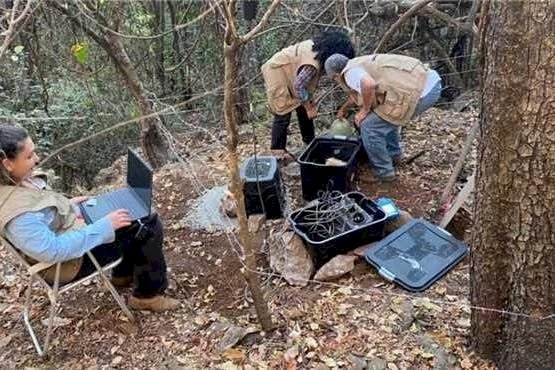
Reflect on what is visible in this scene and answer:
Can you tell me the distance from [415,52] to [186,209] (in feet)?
14.7

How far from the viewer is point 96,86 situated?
6.96m

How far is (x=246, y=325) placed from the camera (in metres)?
2.67

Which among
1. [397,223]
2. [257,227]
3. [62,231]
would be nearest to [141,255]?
[62,231]

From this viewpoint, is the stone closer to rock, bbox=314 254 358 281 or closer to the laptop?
rock, bbox=314 254 358 281

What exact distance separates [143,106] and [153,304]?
218 cm

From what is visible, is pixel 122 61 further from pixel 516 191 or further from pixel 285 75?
pixel 516 191

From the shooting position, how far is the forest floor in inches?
96.3

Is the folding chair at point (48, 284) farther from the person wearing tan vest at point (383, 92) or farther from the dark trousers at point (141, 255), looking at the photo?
the person wearing tan vest at point (383, 92)

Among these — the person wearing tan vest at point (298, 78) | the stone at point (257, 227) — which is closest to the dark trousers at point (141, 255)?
the stone at point (257, 227)

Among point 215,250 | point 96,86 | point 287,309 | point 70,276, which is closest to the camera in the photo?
→ point 70,276

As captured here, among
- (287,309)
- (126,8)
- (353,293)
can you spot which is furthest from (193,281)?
(126,8)

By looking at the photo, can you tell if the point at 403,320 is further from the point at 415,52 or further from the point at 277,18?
the point at 415,52

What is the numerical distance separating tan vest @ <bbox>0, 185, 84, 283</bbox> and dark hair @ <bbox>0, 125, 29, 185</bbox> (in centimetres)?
6

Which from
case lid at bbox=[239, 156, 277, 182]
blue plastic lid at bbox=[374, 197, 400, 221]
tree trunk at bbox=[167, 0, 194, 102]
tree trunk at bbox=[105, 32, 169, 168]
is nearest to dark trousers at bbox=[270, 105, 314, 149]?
case lid at bbox=[239, 156, 277, 182]
